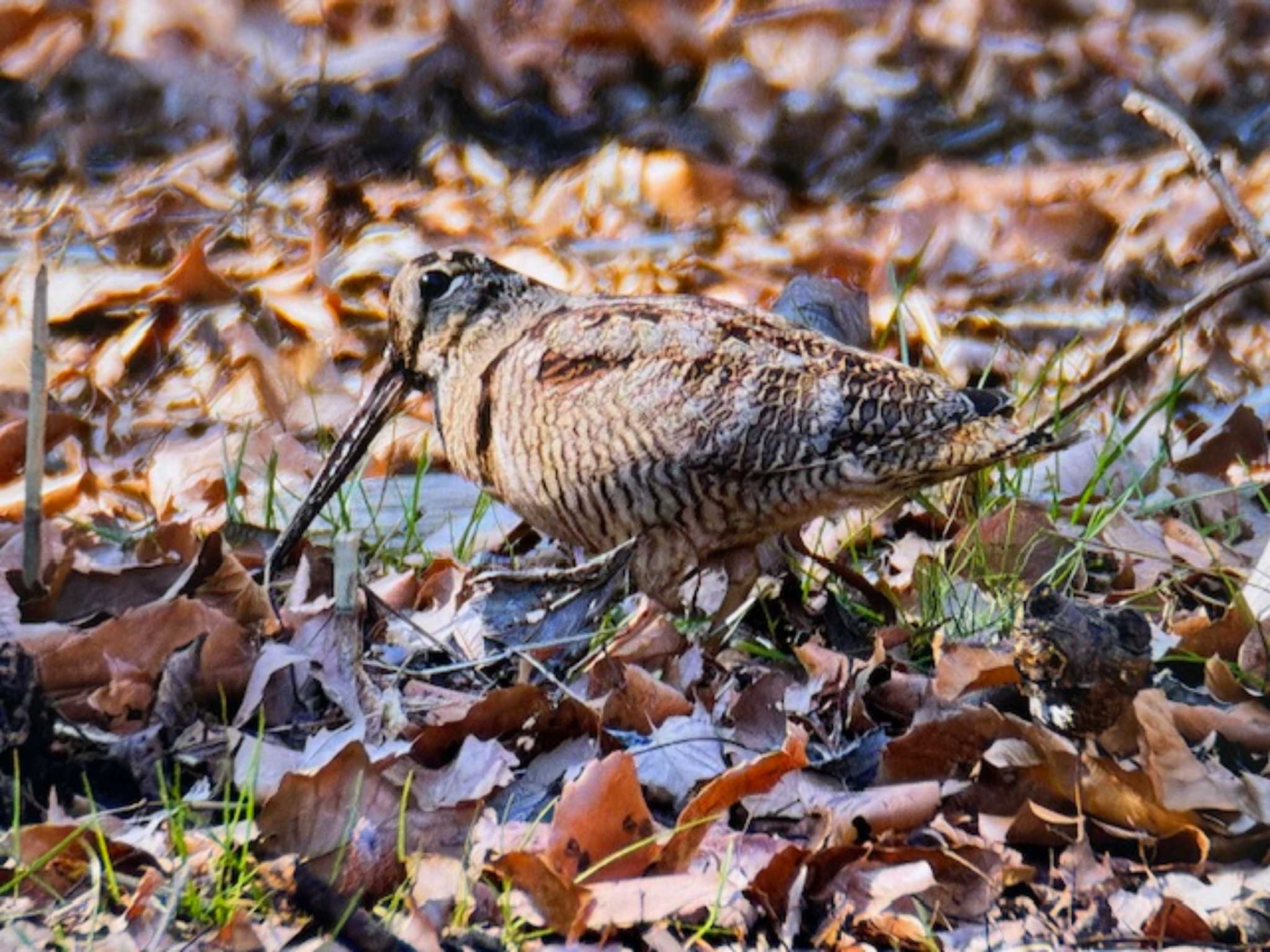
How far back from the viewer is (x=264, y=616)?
10.4 feet

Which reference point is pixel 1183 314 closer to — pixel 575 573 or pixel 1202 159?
pixel 1202 159

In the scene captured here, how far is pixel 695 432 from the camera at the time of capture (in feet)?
10.7

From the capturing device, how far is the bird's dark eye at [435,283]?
12.6ft

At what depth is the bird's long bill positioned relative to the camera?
11.8 feet

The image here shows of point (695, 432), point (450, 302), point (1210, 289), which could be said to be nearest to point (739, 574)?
point (695, 432)

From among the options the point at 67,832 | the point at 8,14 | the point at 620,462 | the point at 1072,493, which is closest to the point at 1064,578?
the point at 1072,493

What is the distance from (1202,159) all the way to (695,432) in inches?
55.0

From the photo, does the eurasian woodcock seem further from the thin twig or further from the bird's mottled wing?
the thin twig

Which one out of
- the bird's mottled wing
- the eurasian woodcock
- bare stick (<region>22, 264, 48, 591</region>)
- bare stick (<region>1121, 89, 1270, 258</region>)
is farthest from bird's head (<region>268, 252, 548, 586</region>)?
bare stick (<region>1121, 89, 1270, 258</region>)

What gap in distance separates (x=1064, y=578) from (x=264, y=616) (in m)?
1.51

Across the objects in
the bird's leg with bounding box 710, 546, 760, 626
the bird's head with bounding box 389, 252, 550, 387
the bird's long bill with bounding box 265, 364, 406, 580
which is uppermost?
the bird's head with bounding box 389, 252, 550, 387

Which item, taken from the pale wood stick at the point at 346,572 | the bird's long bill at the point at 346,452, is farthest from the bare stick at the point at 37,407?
the bird's long bill at the point at 346,452

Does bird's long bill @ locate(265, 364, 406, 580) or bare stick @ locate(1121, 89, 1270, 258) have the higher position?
bare stick @ locate(1121, 89, 1270, 258)

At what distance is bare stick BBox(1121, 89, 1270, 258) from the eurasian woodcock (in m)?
0.80
